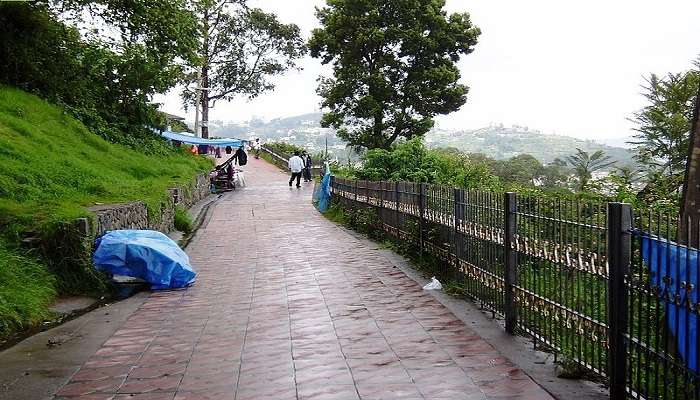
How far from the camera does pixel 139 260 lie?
844 cm

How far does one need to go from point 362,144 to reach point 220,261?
62.1 ft

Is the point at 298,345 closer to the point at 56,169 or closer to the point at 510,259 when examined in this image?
the point at 510,259

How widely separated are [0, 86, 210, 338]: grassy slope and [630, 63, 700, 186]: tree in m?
13.4

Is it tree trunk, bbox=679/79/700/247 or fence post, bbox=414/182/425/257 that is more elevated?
tree trunk, bbox=679/79/700/247

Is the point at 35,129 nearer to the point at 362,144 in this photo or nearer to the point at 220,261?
the point at 220,261

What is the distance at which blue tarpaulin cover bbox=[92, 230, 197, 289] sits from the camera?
836cm

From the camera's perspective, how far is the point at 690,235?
3268mm

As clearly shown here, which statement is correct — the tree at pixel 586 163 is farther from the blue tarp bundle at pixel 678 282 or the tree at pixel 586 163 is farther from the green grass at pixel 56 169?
the blue tarp bundle at pixel 678 282

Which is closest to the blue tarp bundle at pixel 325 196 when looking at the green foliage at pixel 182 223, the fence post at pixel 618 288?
the green foliage at pixel 182 223

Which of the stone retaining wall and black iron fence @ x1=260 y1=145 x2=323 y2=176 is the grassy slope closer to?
Result: the stone retaining wall

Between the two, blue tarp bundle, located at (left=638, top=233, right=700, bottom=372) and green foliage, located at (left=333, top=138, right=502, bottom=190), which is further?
green foliage, located at (left=333, top=138, right=502, bottom=190)

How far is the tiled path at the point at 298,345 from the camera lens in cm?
459

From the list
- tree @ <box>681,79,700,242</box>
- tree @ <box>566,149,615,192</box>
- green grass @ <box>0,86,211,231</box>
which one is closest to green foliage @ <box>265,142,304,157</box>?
tree @ <box>566,149,615,192</box>

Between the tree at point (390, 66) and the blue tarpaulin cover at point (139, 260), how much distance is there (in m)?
20.6
